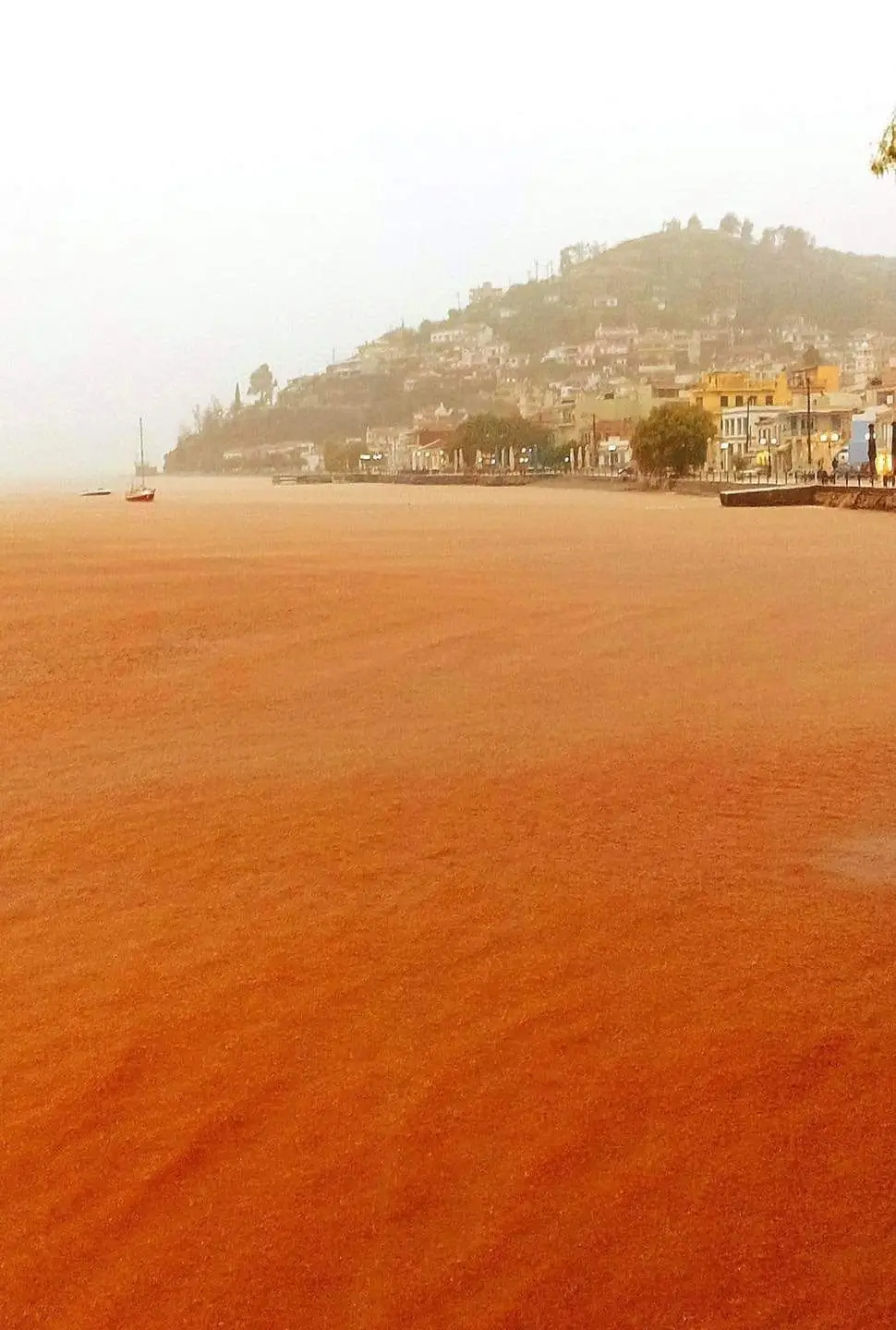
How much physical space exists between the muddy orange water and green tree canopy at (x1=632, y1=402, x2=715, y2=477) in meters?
54.7

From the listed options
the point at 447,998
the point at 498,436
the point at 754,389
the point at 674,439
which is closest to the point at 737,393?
the point at 754,389

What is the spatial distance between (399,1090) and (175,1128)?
0.54 meters

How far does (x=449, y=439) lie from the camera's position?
119250 millimetres

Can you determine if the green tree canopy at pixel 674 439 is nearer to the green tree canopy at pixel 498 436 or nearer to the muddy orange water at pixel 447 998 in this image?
the green tree canopy at pixel 498 436

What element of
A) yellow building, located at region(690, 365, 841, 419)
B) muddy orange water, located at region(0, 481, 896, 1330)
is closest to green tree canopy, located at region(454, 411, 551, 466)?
yellow building, located at region(690, 365, 841, 419)

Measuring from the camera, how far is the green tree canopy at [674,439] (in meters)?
63.0

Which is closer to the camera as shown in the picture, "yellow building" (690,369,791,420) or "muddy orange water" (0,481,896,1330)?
"muddy orange water" (0,481,896,1330)

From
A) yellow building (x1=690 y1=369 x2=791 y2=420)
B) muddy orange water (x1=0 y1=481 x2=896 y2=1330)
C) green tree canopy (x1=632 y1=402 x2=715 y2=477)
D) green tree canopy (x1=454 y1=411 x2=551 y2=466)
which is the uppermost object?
yellow building (x1=690 y1=369 x2=791 y2=420)

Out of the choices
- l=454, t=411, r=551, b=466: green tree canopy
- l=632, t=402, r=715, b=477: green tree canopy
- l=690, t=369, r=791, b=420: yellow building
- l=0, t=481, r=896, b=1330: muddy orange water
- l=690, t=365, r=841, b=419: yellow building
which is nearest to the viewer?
l=0, t=481, r=896, b=1330: muddy orange water

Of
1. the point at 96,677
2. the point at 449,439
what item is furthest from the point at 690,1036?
the point at 449,439

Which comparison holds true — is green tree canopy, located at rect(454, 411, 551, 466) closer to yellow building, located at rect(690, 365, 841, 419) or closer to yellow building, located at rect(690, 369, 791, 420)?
yellow building, located at rect(690, 369, 791, 420)

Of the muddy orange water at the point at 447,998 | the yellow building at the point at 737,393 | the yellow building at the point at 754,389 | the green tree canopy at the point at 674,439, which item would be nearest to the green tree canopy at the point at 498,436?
the yellow building at the point at 737,393

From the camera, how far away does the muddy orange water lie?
113 inches

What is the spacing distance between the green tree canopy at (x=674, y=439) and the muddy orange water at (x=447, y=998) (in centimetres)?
5469
